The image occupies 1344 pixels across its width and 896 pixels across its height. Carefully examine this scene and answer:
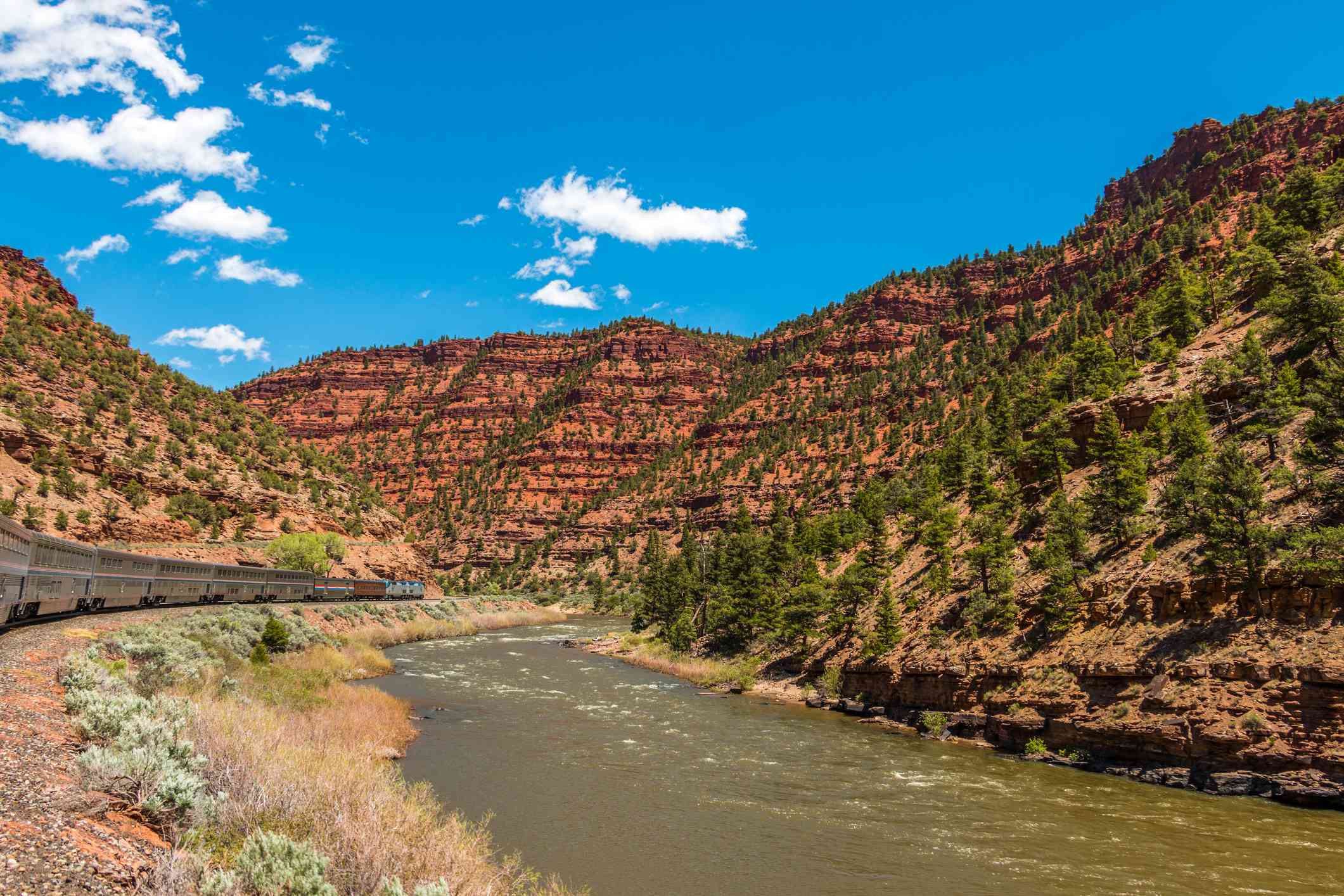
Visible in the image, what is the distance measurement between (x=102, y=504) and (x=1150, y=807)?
80074mm

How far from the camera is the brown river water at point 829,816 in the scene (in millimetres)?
16438

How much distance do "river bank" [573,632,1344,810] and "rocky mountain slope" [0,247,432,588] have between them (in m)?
64.8

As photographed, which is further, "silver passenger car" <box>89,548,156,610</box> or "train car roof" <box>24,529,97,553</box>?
"silver passenger car" <box>89,548,156,610</box>

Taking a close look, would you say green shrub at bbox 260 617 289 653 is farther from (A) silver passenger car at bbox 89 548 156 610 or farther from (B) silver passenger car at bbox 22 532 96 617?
(B) silver passenger car at bbox 22 532 96 617

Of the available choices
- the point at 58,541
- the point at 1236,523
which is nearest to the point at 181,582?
the point at 58,541

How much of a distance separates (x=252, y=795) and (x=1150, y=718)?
90.6 ft

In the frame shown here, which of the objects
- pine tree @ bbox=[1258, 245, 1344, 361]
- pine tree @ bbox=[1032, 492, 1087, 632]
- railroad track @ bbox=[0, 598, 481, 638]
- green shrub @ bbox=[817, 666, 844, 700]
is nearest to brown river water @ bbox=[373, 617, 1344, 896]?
green shrub @ bbox=[817, 666, 844, 700]

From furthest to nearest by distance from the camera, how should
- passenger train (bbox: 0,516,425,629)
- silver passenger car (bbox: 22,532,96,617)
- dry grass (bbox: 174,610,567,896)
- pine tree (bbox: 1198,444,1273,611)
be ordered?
1. silver passenger car (bbox: 22,532,96,617)
2. passenger train (bbox: 0,516,425,629)
3. pine tree (bbox: 1198,444,1273,611)
4. dry grass (bbox: 174,610,567,896)

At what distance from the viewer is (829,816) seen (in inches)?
815

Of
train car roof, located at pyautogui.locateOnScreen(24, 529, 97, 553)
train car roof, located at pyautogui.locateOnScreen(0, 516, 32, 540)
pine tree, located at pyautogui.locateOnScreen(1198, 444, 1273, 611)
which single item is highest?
pine tree, located at pyautogui.locateOnScreen(1198, 444, 1273, 611)

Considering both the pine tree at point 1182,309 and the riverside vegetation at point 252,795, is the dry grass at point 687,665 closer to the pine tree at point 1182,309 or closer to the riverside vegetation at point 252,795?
the riverside vegetation at point 252,795

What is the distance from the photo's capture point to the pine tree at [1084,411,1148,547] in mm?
33656

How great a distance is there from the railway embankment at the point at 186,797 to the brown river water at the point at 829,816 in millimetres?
2927

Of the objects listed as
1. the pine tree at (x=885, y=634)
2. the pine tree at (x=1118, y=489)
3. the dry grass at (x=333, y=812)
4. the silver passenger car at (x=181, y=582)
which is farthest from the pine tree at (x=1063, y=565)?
the silver passenger car at (x=181, y=582)
